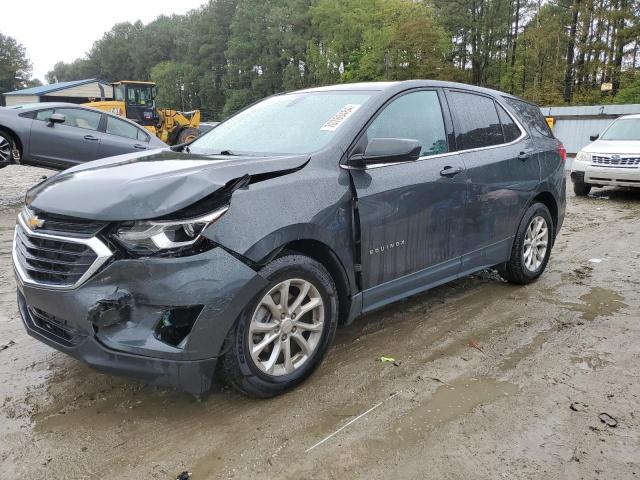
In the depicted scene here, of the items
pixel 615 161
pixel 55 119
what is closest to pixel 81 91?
pixel 55 119

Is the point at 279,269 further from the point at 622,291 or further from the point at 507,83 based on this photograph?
the point at 507,83

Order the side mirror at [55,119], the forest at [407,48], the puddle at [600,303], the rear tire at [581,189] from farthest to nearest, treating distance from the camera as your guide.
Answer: the forest at [407,48]
the rear tire at [581,189]
the side mirror at [55,119]
the puddle at [600,303]

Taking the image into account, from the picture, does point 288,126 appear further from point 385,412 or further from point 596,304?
point 596,304

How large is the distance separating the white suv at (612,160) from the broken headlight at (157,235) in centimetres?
1033

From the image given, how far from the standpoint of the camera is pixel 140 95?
2216 cm

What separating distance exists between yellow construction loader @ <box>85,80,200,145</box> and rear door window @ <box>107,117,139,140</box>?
34.4 ft

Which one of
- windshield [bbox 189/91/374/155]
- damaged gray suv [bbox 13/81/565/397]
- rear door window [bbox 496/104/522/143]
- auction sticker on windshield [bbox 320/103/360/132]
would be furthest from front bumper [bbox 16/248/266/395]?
rear door window [bbox 496/104/522/143]

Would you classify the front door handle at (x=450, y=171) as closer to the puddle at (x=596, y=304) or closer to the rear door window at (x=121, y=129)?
the puddle at (x=596, y=304)

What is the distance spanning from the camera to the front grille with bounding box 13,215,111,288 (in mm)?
2338

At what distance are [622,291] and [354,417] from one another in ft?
11.0

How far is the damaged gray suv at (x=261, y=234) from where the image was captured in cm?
235

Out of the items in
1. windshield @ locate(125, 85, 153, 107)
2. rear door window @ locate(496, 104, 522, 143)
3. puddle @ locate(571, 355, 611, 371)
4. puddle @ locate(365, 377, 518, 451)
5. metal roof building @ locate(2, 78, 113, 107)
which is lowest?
puddle @ locate(571, 355, 611, 371)

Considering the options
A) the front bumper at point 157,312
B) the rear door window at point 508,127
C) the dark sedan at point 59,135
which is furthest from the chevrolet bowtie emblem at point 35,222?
the dark sedan at point 59,135

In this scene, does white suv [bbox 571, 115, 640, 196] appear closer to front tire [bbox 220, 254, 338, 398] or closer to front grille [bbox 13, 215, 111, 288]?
front tire [bbox 220, 254, 338, 398]
